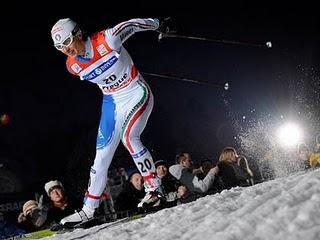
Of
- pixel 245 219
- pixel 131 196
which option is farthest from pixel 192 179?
pixel 245 219

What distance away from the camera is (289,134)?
11516 millimetres

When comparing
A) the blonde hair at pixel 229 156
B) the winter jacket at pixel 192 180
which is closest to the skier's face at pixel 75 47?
the winter jacket at pixel 192 180

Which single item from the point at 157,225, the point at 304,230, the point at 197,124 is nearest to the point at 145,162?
the point at 157,225

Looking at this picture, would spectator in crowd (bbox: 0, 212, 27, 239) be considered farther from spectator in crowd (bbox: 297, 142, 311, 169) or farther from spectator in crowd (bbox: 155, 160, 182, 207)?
spectator in crowd (bbox: 297, 142, 311, 169)

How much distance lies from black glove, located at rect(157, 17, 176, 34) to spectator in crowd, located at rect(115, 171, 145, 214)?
5.75ft

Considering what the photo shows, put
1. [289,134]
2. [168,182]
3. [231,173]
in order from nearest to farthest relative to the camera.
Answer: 1. [168,182]
2. [231,173]
3. [289,134]

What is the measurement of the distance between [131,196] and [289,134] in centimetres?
712

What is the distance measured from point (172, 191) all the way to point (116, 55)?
6.39 ft

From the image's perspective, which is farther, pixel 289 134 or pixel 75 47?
pixel 289 134

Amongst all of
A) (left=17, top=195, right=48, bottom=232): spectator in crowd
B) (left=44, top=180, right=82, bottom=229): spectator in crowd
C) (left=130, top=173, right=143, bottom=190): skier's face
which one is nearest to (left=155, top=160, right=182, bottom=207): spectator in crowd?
(left=130, top=173, right=143, bottom=190): skier's face

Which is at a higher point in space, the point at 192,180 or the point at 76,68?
the point at 76,68

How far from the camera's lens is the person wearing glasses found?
4.04 m

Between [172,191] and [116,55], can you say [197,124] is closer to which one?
[172,191]

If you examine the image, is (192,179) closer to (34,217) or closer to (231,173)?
(231,173)
